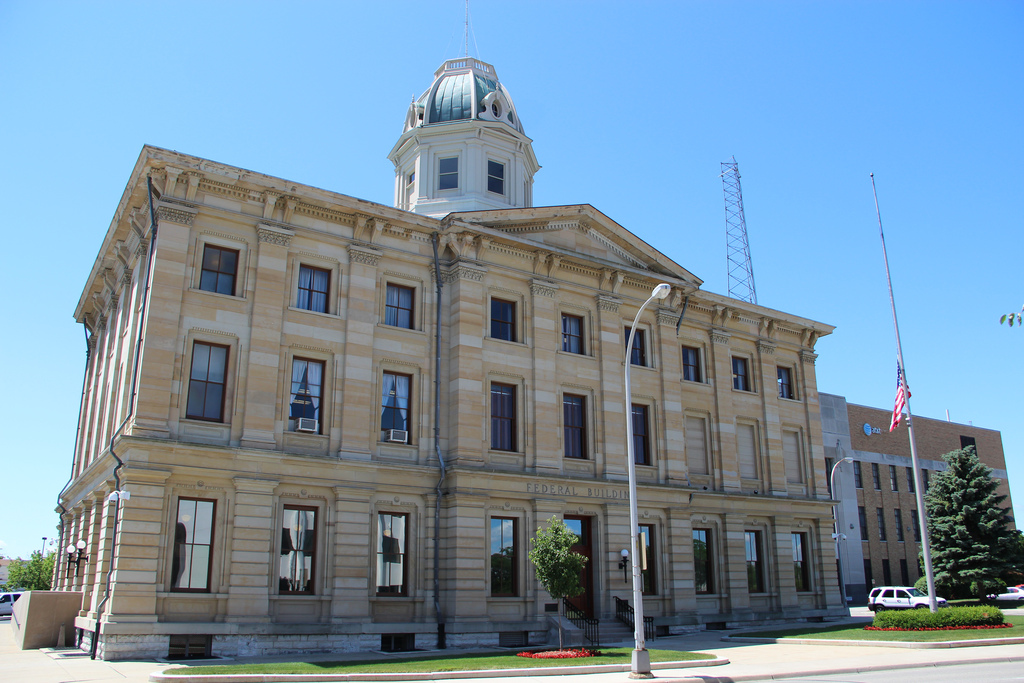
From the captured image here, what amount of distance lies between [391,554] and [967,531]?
121ft

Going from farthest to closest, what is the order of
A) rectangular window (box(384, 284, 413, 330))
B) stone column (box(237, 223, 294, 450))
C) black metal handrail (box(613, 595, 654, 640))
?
black metal handrail (box(613, 595, 654, 640)) → rectangular window (box(384, 284, 413, 330)) → stone column (box(237, 223, 294, 450))

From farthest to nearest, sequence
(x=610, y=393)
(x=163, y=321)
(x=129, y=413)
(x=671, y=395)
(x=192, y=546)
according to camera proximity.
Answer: (x=671, y=395), (x=610, y=393), (x=129, y=413), (x=163, y=321), (x=192, y=546)

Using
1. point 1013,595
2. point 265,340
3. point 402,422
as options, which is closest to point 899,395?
point 402,422

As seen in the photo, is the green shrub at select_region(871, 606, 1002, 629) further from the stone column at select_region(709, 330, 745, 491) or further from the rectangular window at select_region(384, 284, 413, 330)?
the rectangular window at select_region(384, 284, 413, 330)

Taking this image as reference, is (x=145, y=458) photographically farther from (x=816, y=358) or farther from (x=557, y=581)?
(x=816, y=358)

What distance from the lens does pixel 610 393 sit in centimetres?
3303

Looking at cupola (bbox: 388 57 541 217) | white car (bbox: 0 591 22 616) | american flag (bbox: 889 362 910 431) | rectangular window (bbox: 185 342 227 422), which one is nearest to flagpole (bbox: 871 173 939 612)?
american flag (bbox: 889 362 910 431)

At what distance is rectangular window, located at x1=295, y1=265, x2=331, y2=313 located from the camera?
28.0 metres

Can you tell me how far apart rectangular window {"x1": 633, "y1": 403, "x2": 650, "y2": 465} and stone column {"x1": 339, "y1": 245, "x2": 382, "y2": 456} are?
33.7 feet

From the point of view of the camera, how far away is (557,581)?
24.0 metres

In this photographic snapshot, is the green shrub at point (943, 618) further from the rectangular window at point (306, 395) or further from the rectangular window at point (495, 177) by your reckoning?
the rectangular window at point (495, 177)

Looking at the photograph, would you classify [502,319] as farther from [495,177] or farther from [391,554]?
[391,554]

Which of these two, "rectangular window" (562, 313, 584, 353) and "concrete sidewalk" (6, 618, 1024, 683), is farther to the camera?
"rectangular window" (562, 313, 584, 353)

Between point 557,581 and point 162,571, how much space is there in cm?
1128
